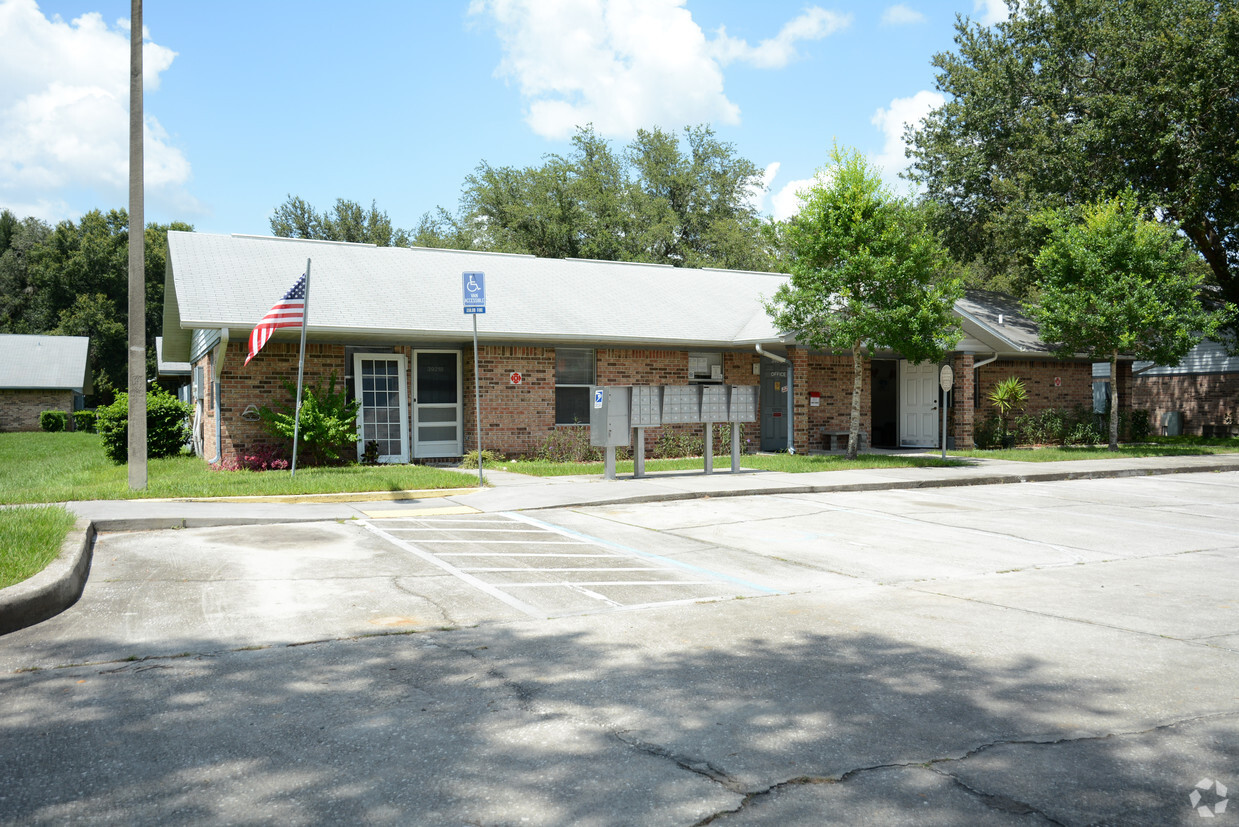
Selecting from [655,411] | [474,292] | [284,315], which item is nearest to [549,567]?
[474,292]

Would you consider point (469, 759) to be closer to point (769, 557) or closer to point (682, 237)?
point (769, 557)

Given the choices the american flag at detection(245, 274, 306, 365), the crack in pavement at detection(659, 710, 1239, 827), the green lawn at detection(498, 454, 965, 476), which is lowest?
the crack in pavement at detection(659, 710, 1239, 827)

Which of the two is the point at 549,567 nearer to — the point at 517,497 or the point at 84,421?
the point at 517,497

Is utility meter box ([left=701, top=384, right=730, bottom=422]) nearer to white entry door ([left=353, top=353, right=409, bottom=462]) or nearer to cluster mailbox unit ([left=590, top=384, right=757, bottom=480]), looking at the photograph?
cluster mailbox unit ([left=590, top=384, right=757, bottom=480])

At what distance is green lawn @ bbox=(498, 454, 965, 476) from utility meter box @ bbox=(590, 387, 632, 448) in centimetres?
176

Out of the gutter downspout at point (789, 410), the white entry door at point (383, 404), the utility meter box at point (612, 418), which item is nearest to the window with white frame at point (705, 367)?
the gutter downspout at point (789, 410)

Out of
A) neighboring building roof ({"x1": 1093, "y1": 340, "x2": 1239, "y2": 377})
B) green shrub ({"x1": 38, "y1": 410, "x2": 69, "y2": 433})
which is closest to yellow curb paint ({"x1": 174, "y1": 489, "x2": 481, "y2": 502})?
neighboring building roof ({"x1": 1093, "y1": 340, "x2": 1239, "y2": 377})

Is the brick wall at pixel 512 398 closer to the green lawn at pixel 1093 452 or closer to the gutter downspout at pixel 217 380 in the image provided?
the gutter downspout at pixel 217 380

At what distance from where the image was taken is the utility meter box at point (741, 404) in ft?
54.6

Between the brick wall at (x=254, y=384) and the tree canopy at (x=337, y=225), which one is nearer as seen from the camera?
the brick wall at (x=254, y=384)

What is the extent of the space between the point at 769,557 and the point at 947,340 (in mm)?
12217

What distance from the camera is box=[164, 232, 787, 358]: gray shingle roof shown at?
17.3m

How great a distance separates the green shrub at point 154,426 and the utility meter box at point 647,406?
12102mm

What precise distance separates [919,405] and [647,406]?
11068mm
